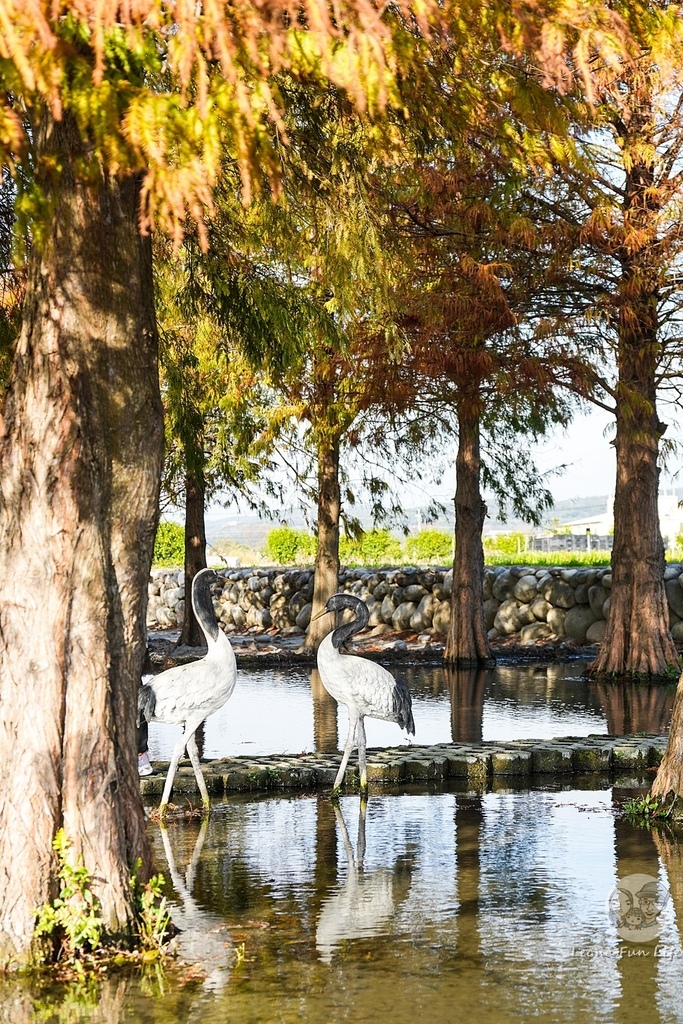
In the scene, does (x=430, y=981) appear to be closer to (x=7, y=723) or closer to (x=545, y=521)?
(x=7, y=723)

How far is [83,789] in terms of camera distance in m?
5.69

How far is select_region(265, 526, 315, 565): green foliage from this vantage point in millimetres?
40250

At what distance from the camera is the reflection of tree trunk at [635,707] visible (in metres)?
13.6

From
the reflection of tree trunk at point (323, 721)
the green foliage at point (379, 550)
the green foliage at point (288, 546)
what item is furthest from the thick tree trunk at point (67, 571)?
the green foliage at point (288, 546)

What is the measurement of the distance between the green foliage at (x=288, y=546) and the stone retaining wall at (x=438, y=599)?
7323 mm

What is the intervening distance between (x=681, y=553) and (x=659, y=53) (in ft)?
96.1

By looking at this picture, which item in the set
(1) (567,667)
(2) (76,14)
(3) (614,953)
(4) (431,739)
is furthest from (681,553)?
(2) (76,14)

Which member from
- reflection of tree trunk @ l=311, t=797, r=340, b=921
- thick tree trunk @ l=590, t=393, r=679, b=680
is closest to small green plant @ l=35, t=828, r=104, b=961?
reflection of tree trunk @ l=311, t=797, r=340, b=921

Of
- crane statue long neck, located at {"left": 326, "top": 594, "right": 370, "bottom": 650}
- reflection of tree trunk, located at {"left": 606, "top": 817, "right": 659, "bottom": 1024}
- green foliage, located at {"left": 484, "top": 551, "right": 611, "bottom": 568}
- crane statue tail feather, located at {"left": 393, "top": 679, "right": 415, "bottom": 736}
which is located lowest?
reflection of tree trunk, located at {"left": 606, "top": 817, "right": 659, "bottom": 1024}

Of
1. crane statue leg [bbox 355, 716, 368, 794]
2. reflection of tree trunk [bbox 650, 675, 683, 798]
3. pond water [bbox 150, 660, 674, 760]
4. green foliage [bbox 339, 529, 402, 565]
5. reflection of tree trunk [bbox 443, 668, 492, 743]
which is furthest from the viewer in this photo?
green foliage [bbox 339, 529, 402, 565]

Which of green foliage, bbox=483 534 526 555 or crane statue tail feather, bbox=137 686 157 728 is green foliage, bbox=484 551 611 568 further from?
crane statue tail feather, bbox=137 686 157 728

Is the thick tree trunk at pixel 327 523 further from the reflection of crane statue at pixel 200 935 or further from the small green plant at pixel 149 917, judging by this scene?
the small green plant at pixel 149 917

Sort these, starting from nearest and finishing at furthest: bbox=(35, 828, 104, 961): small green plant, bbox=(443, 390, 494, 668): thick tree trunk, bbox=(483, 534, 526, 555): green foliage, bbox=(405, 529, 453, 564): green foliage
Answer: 1. bbox=(35, 828, 104, 961): small green plant
2. bbox=(443, 390, 494, 668): thick tree trunk
3. bbox=(405, 529, 453, 564): green foliage
4. bbox=(483, 534, 526, 555): green foliage

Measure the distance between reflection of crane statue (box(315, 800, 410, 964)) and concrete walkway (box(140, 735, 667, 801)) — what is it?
235cm
